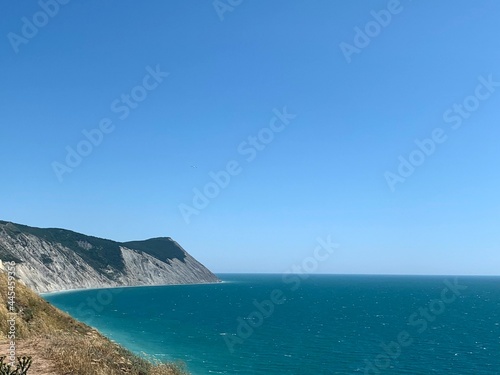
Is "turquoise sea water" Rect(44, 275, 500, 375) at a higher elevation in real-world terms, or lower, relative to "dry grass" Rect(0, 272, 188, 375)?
higher

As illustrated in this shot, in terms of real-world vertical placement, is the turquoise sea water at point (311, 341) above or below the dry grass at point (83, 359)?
above

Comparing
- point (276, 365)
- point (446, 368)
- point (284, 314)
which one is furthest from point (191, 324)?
point (446, 368)

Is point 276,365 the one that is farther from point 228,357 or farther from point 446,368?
point 446,368

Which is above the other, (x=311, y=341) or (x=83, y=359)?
(x=311, y=341)

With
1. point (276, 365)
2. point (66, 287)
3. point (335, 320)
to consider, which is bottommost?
point (66, 287)

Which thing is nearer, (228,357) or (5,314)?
(5,314)

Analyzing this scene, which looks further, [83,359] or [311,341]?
[311,341]

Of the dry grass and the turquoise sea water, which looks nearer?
the dry grass

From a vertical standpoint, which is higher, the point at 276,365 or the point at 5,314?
the point at 276,365

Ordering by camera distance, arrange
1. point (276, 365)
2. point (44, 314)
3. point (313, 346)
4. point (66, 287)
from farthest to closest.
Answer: point (66, 287) → point (313, 346) → point (276, 365) → point (44, 314)

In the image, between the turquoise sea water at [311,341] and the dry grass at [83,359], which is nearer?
the dry grass at [83,359]

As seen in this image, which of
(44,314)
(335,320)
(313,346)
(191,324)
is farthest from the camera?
(335,320)
